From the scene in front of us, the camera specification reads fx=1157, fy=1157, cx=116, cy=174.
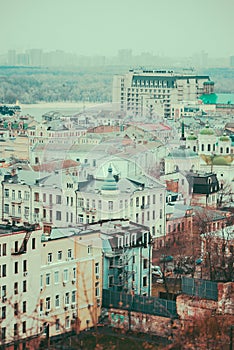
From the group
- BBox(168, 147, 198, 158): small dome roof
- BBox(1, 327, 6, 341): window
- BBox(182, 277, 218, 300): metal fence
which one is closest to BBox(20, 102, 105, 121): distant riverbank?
BBox(168, 147, 198, 158): small dome roof

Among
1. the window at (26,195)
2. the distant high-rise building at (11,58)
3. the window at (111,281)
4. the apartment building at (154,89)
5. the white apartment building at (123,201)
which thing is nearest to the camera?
the window at (111,281)

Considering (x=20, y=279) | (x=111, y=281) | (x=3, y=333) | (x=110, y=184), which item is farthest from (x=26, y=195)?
(x=3, y=333)

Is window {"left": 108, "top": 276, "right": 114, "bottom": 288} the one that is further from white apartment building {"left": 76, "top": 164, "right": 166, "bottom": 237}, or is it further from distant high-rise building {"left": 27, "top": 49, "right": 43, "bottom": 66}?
distant high-rise building {"left": 27, "top": 49, "right": 43, "bottom": 66}

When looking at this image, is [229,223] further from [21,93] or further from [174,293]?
[21,93]

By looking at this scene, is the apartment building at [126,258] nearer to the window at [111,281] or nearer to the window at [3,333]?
the window at [111,281]

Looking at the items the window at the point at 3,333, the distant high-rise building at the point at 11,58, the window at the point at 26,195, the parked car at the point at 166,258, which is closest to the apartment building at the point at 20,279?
the window at the point at 3,333

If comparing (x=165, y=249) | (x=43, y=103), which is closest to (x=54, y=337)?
(x=165, y=249)
